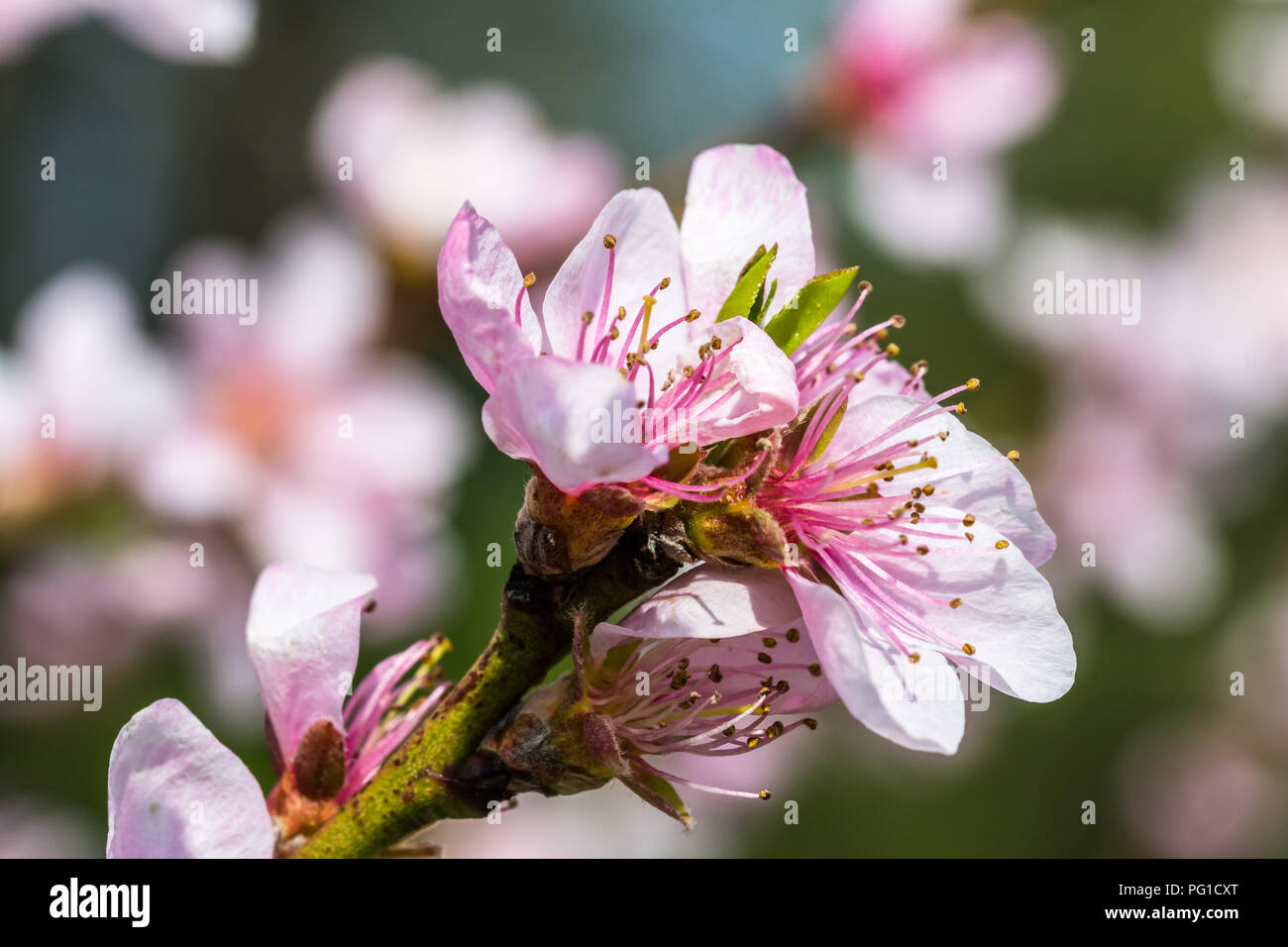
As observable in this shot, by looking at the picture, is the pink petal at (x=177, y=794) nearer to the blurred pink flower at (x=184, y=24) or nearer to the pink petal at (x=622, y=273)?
the pink petal at (x=622, y=273)

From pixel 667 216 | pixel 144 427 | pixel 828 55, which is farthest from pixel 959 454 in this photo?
pixel 828 55

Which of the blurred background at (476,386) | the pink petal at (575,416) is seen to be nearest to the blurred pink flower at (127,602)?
the blurred background at (476,386)

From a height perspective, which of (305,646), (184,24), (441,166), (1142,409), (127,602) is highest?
(441,166)

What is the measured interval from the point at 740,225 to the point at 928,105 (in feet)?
5.85

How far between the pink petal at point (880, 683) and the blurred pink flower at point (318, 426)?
1503 mm

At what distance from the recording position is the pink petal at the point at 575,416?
2.44 ft

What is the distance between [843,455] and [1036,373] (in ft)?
7.77

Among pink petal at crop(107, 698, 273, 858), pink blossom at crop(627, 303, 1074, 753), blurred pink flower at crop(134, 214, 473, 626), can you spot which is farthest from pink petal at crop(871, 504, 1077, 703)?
blurred pink flower at crop(134, 214, 473, 626)

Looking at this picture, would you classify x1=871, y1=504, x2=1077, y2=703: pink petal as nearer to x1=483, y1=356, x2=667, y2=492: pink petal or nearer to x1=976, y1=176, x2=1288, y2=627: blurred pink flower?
x1=483, y1=356, x2=667, y2=492: pink petal

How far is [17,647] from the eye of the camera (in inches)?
91.0

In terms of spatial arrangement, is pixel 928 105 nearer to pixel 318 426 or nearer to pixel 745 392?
pixel 318 426

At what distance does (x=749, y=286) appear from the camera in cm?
86

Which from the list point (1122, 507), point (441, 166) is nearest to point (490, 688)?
point (441, 166)
